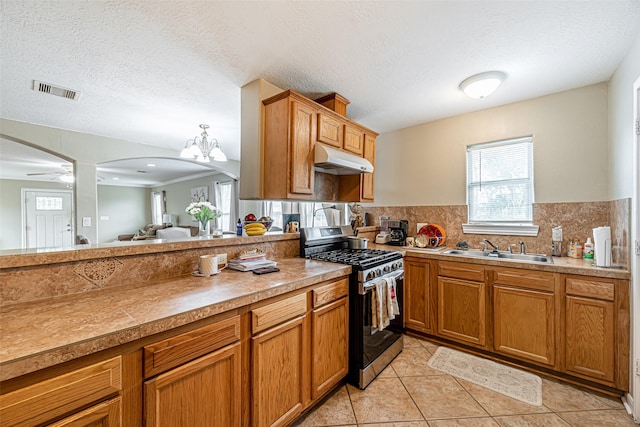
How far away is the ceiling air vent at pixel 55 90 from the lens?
2.32m

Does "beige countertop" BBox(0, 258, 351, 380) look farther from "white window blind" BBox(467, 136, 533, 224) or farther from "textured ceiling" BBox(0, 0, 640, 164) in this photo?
"white window blind" BBox(467, 136, 533, 224)

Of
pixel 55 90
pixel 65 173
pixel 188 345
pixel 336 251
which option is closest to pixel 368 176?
pixel 336 251

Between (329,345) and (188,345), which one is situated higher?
(188,345)

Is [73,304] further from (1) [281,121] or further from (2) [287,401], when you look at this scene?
(1) [281,121]

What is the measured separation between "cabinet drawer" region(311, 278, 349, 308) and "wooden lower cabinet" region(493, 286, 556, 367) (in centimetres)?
142

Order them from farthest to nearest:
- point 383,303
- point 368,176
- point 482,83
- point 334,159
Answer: point 368,176 → point 334,159 → point 482,83 → point 383,303

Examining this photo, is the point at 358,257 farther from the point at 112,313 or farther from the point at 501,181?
the point at 501,181

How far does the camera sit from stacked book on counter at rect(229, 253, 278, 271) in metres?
1.83

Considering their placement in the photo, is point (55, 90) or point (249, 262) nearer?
point (249, 262)

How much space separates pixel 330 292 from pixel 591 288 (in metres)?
1.92

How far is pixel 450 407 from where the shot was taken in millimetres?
1774

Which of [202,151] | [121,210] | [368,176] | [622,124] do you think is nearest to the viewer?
[622,124]

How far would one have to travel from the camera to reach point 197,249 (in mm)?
1793

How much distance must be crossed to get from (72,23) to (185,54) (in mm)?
622
